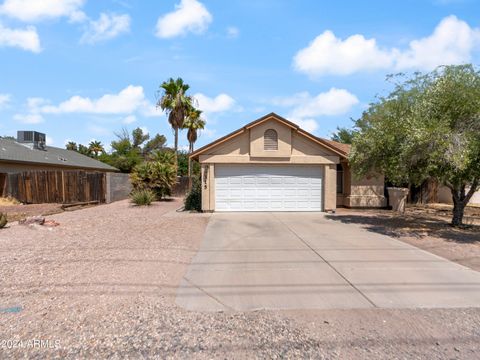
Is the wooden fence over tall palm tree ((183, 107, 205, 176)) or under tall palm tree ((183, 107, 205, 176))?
under

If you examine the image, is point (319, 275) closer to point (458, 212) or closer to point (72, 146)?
point (458, 212)

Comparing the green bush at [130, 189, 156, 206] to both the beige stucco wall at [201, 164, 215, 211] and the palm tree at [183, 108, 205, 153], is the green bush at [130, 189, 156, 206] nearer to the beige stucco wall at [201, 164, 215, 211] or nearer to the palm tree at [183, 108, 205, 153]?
the beige stucco wall at [201, 164, 215, 211]

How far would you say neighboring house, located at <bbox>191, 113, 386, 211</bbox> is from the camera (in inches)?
619

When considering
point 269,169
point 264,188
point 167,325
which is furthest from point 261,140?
point 167,325

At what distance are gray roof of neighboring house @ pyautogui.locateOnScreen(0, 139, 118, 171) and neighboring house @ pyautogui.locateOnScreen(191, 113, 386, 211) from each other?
1498 centimetres

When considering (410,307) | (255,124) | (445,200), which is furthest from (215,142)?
(445,200)

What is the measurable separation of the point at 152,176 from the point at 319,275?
17091 mm

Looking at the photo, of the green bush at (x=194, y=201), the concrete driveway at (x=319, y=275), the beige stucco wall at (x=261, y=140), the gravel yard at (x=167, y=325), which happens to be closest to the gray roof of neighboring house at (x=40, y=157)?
the green bush at (x=194, y=201)

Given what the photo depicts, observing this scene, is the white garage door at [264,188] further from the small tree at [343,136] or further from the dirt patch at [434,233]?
the small tree at [343,136]

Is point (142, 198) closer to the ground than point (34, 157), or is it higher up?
closer to the ground

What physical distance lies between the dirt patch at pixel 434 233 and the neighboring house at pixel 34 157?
2142 centimetres

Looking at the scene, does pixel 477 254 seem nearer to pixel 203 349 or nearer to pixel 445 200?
pixel 203 349

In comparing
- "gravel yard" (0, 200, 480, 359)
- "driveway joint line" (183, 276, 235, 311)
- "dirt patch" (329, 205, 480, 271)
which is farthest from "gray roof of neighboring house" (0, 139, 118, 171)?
"dirt patch" (329, 205, 480, 271)

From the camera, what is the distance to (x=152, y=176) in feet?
70.5
